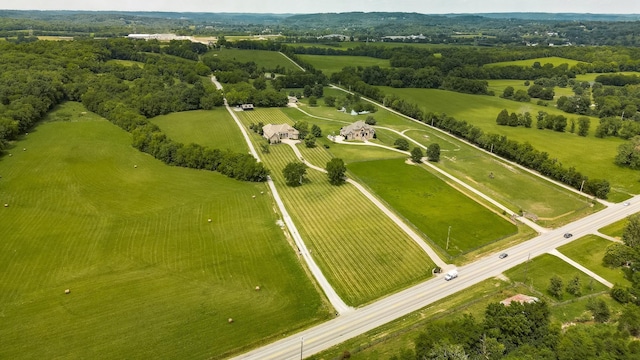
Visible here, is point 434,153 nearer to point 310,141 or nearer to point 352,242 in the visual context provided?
point 310,141

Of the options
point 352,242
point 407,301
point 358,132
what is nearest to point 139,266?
point 352,242

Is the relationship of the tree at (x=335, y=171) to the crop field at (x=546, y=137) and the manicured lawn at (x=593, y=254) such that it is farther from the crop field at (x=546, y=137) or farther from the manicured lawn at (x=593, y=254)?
the crop field at (x=546, y=137)

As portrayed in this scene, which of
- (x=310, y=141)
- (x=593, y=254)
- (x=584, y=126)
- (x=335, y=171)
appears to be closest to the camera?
(x=593, y=254)

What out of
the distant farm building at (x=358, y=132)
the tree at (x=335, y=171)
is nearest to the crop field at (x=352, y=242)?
the tree at (x=335, y=171)

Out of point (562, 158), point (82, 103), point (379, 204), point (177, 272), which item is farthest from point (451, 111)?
point (82, 103)

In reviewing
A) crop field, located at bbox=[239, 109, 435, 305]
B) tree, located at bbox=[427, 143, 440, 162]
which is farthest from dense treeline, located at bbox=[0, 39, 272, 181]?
tree, located at bbox=[427, 143, 440, 162]

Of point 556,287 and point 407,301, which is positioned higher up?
point 556,287

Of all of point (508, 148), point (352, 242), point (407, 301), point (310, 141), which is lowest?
point (407, 301)
